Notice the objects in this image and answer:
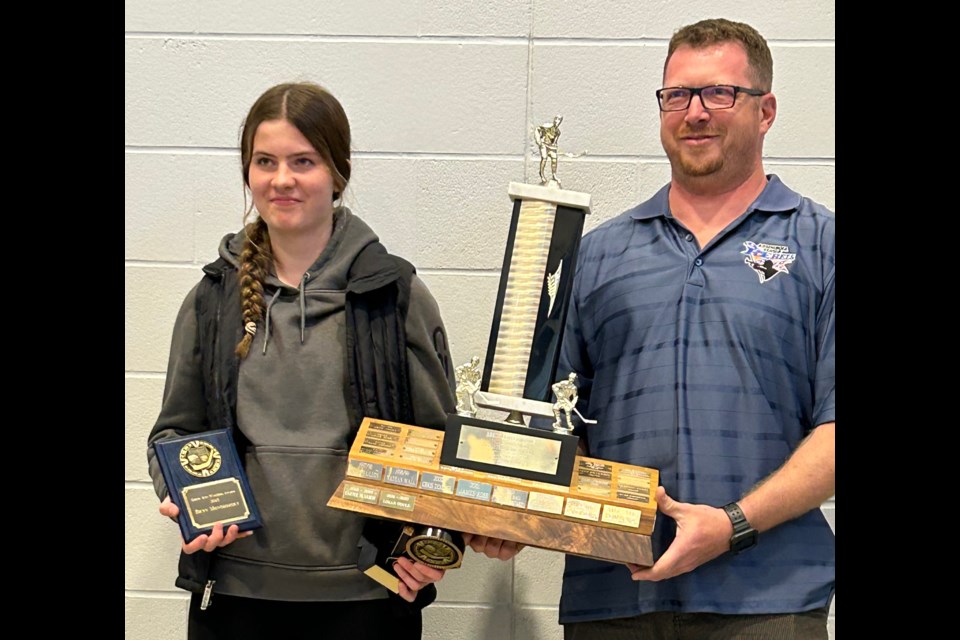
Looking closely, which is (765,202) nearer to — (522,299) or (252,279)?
(522,299)

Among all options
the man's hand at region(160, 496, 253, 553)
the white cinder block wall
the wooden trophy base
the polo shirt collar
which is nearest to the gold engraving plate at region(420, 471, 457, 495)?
the wooden trophy base

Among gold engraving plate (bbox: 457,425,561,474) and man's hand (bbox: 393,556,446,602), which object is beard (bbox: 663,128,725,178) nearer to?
gold engraving plate (bbox: 457,425,561,474)

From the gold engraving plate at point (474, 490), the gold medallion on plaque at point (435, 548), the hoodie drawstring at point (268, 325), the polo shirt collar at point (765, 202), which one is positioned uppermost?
the polo shirt collar at point (765, 202)

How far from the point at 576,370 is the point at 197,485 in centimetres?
71

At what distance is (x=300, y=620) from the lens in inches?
67.9

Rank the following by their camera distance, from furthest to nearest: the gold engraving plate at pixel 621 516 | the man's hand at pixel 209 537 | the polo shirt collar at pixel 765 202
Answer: the polo shirt collar at pixel 765 202
the man's hand at pixel 209 537
the gold engraving plate at pixel 621 516

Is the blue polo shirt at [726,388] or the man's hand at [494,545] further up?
the blue polo shirt at [726,388]

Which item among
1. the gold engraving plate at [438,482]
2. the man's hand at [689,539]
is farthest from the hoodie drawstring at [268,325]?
the man's hand at [689,539]

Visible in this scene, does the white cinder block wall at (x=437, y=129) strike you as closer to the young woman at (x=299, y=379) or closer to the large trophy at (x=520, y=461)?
the young woman at (x=299, y=379)

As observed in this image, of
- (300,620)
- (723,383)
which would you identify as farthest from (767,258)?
(300,620)

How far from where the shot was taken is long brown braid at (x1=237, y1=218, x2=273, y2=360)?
178 centimetres

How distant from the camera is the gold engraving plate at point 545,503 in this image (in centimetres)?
156

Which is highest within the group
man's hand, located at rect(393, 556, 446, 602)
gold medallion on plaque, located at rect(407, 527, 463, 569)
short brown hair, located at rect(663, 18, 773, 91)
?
short brown hair, located at rect(663, 18, 773, 91)

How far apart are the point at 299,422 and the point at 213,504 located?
0.66 feet
